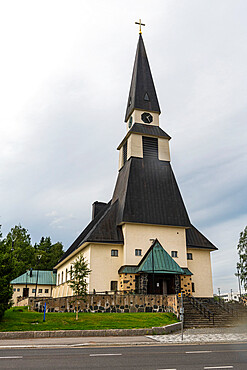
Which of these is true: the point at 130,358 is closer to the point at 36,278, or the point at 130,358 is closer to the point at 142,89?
the point at 142,89

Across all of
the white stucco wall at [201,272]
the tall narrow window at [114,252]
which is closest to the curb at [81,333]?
the tall narrow window at [114,252]

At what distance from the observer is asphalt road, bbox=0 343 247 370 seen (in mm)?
10562

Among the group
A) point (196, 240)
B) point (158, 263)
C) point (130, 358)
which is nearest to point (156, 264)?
point (158, 263)

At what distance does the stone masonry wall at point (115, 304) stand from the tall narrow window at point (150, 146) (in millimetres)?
18292

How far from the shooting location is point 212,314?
85.1 feet

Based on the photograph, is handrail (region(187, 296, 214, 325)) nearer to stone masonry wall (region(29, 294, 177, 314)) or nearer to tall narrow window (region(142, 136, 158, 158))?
stone masonry wall (region(29, 294, 177, 314))

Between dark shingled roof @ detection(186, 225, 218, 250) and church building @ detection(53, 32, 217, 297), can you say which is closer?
church building @ detection(53, 32, 217, 297)

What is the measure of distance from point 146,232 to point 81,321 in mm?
15587

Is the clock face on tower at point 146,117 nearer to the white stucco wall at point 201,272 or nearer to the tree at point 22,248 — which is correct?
the white stucco wall at point 201,272

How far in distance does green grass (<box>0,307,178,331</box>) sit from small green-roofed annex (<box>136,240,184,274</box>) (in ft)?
25.5

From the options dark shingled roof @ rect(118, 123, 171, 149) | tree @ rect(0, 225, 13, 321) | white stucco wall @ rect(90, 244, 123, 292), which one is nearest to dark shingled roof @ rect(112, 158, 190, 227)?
dark shingled roof @ rect(118, 123, 171, 149)

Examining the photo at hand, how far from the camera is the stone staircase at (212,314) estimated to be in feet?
83.6

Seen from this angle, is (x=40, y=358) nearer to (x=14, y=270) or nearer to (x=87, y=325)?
(x=87, y=325)

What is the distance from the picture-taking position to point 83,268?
25.6 meters
